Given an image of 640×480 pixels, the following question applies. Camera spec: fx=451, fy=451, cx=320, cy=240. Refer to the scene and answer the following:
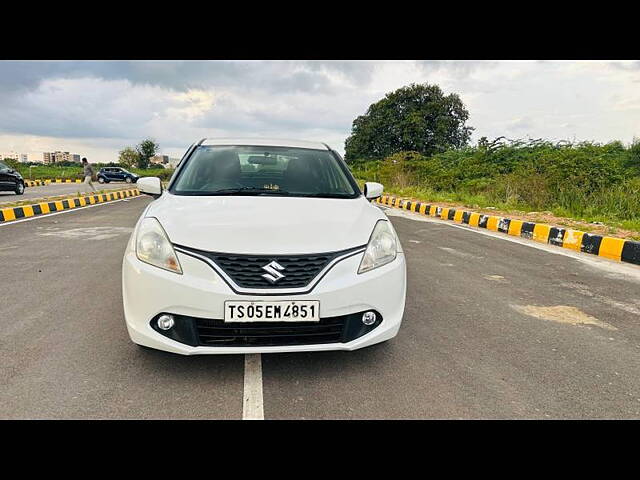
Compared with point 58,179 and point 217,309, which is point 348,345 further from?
point 58,179

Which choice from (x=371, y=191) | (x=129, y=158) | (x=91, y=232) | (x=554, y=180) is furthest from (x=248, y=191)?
(x=129, y=158)

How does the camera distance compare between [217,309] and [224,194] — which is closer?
[217,309]

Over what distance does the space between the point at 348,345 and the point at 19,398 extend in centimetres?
166

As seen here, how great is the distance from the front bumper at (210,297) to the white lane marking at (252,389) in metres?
0.22

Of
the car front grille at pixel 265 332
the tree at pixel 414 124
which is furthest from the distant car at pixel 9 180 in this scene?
the tree at pixel 414 124

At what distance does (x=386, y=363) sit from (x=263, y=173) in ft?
Result: 5.89

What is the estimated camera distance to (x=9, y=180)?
643 inches

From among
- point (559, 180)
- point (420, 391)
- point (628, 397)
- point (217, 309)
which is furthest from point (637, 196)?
point (217, 309)

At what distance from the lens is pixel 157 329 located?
92.9 inches

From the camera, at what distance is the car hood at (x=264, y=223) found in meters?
2.37

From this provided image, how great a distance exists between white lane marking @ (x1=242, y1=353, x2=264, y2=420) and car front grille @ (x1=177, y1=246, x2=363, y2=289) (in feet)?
1.79

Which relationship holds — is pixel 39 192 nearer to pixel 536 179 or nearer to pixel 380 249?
pixel 536 179

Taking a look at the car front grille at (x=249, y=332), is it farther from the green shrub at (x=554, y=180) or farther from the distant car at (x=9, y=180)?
the distant car at (x=9, y=180)

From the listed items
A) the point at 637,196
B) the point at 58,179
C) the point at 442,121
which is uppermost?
the point at 442,121
